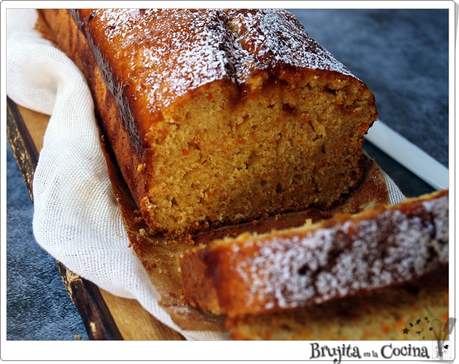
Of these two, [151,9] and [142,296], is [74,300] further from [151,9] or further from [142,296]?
[151,9]

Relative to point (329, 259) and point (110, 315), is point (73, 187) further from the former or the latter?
point (329, 259)

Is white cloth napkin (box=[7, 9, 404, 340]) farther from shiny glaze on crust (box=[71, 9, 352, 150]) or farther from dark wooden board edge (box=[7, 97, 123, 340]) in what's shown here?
shiny glaze on crust (box=[71, 9, 352, 150])

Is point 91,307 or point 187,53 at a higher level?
point 187,53

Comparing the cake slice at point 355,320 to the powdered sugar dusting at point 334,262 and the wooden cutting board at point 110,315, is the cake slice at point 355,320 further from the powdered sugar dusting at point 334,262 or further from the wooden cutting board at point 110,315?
the wooden cutting board at point 110,315

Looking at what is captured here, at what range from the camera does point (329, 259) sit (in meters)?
1.66

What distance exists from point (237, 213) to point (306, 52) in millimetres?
916

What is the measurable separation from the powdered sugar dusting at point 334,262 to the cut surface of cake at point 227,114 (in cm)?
80

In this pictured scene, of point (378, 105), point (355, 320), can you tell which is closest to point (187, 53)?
point (355, 320)

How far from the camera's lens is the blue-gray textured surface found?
2305 millimetres

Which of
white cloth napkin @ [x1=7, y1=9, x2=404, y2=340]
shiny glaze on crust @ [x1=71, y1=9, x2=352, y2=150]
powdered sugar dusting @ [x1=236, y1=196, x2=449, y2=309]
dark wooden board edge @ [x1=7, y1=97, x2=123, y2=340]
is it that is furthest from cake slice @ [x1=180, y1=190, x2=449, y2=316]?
shiny glaze on crust @ [x1=71, y1=9, x2=352, y2=150]

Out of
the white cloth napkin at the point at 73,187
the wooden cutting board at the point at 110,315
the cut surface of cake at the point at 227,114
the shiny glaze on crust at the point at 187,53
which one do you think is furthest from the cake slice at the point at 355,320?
the shiny glaze on crust at the point at 187,53

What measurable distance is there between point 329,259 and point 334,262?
0.8 inches

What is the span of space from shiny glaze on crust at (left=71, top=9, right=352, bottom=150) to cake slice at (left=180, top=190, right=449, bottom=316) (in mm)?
823

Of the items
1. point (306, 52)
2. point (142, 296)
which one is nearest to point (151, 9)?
point (306, 52)
